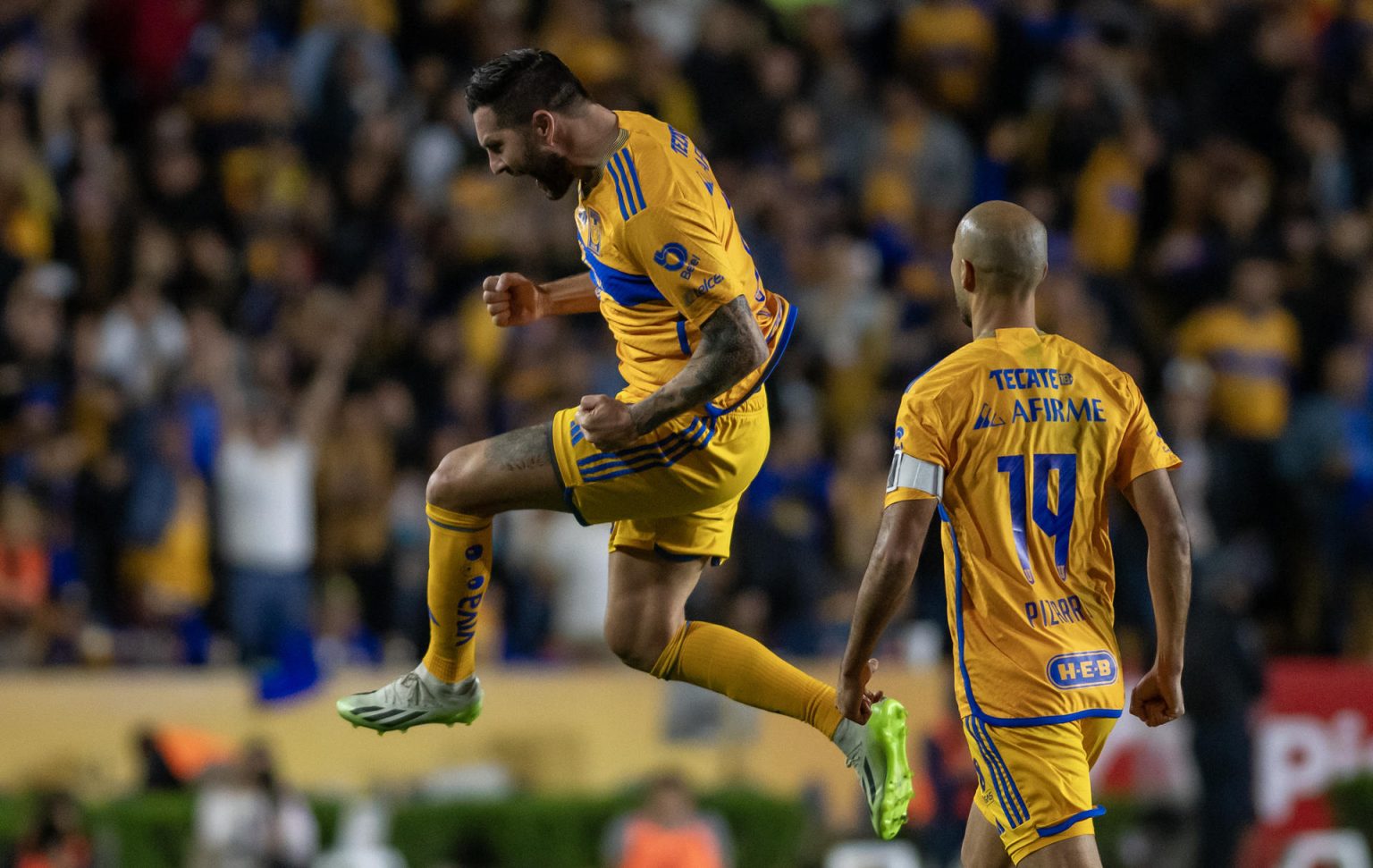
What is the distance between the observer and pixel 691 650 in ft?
20.7

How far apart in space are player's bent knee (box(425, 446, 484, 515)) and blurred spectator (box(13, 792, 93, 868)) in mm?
5460

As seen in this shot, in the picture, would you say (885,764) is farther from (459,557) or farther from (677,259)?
(677,259)

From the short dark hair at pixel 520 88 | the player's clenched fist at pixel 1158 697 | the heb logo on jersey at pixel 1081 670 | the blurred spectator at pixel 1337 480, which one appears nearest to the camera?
the heb logo on jersey at pixel 1081 670

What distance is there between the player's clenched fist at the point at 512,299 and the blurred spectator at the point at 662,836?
5720 millimetres

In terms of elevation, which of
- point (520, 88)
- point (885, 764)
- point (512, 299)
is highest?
point (520, 88)

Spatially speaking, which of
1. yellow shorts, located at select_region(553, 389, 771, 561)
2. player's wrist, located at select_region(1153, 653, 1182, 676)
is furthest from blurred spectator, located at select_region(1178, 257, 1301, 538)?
player's wrist, located at select_region(1153, 653, 1182, 676)

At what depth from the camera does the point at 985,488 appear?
17.4 feet

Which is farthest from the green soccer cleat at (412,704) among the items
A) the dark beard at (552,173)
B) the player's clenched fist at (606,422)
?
the dark beard at (552,173)

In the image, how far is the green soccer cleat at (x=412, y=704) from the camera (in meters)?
6.23

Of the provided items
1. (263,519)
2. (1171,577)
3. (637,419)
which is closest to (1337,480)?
(263,519)

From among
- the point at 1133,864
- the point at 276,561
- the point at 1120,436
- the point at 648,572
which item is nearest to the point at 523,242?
the point at 276,561

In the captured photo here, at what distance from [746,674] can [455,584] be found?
943mm

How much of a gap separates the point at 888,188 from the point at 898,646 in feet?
13.2

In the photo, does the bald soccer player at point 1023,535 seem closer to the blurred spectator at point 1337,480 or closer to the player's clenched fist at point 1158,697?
the player's clenched fist at point 1158,697
